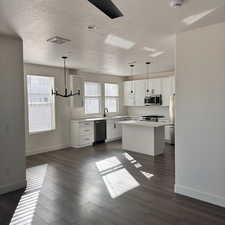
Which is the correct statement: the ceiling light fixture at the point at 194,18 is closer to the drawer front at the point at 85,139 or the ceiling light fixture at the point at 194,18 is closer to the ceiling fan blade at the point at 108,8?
the ceiling fan blade at the point at 108,8

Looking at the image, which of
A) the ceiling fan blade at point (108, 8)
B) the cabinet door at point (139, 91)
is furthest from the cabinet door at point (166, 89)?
the ceiling fan blade at point (108, 8)

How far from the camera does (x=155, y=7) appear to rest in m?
2.38

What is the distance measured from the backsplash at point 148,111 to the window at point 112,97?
73 cm

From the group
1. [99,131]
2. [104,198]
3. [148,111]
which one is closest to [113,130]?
[99,131]

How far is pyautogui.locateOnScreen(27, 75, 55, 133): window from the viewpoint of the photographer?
6020 millimetres

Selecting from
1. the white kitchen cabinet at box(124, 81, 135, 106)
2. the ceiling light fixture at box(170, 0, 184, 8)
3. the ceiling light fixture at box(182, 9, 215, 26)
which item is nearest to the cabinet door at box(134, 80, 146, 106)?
the white kitchen cabinet at box(124, 81, 135, 106)

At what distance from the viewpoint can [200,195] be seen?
3156mm

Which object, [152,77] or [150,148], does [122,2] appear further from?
[152,77]

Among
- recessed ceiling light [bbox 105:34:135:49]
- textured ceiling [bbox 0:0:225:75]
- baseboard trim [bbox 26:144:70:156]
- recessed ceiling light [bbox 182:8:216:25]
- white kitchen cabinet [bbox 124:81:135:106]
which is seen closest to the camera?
textured ceiling [bbox 0:0:225:75]

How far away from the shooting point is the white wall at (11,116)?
3449 mm

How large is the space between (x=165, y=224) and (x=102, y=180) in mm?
1710

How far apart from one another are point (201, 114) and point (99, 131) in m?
4.83

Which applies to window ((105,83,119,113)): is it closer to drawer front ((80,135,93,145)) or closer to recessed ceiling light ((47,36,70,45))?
drawer front ((80,135,93,145))

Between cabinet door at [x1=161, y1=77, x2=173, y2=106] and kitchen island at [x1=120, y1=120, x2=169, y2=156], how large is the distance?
66.7 inches
